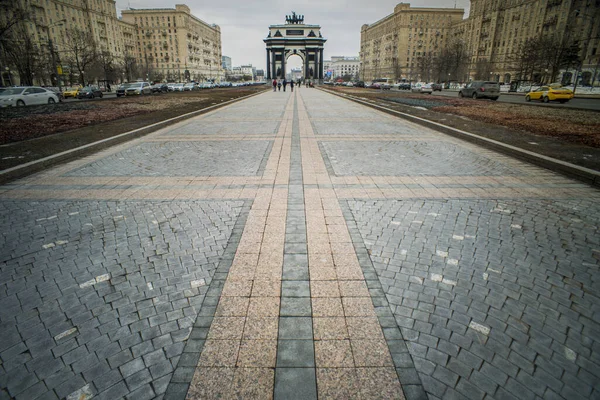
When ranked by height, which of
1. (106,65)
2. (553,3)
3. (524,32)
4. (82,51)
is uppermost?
(553,3)

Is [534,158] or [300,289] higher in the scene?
[534,158]

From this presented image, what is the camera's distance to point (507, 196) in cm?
549

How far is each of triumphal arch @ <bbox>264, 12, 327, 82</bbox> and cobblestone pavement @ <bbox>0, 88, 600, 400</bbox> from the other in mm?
114389

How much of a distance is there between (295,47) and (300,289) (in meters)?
130

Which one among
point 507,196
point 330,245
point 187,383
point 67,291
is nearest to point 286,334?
point 187,383

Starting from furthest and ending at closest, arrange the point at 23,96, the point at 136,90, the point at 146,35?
1. the point at 146,35
2. the point at 136,90
3. the point at 23,96

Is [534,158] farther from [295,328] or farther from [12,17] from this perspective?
[12,17]

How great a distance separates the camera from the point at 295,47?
11981 cm

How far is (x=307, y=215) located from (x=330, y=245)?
0.92 metres

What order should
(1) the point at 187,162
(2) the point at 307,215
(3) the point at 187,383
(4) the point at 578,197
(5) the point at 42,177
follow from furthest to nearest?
1. (1) the point at 187,162
2. (5) the point at 42,177
3. (4) the point at 578,197
4. (2) the point at 307,215
5. (3) the point at 187,383

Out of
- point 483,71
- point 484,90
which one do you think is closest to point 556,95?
point 484,90

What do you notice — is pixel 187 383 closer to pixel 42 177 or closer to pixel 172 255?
pixel 172 255

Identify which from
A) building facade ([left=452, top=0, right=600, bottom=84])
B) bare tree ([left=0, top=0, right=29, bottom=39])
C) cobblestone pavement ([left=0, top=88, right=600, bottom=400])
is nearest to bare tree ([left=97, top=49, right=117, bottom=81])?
bare tree ([left=0, top=0, right=29, bottom=39])

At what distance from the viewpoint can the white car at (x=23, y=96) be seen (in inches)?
922
